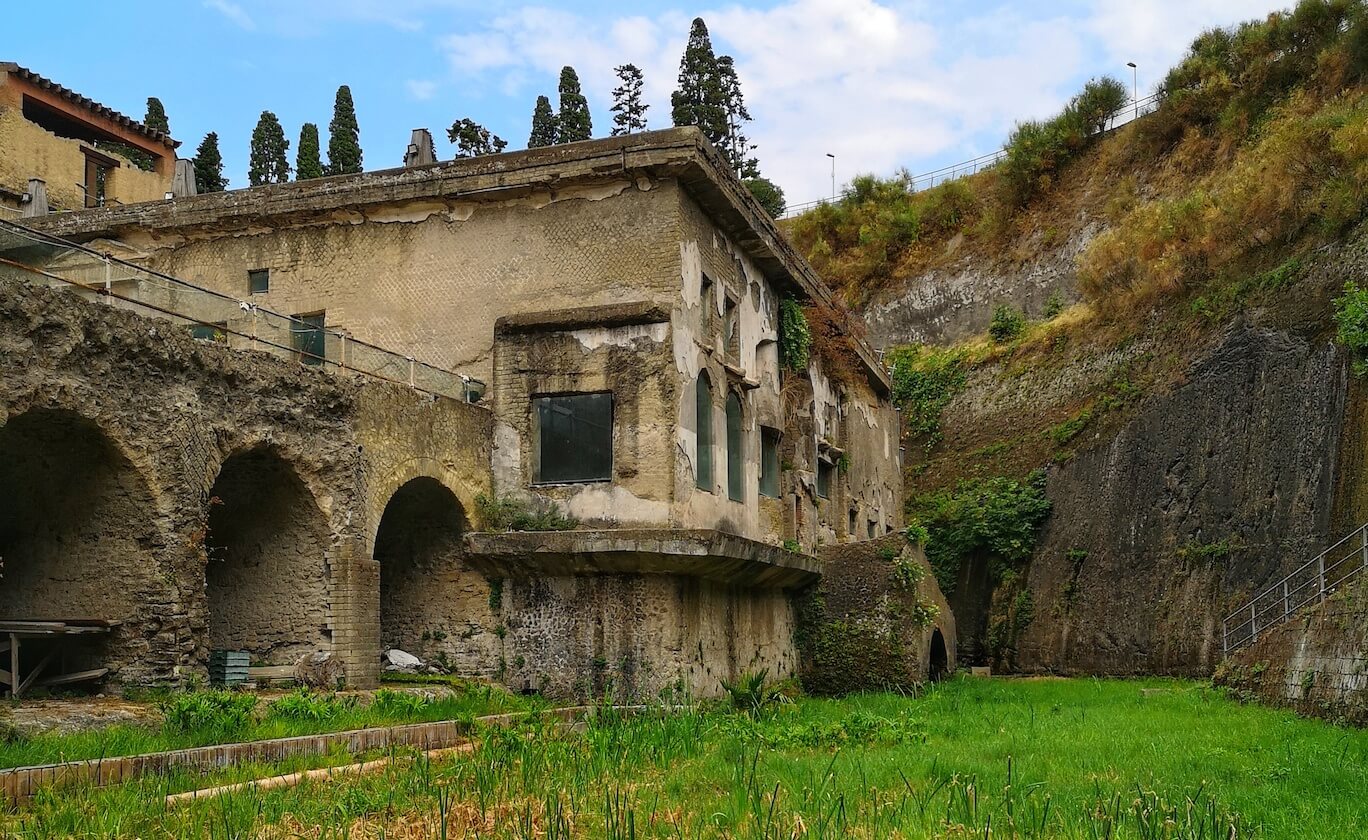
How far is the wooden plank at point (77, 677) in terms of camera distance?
12.9 meters

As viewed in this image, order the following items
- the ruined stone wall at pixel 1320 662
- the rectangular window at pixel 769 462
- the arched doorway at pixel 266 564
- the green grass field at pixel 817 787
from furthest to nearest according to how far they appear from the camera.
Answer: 1. the rectangular window at pixel 769 462
2. the arched doorway at pixel 266 564
3. the ruined stone wall at pixel 1320 662
4. the green grass field at pixel 817 787

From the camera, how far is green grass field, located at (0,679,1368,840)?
289 inches

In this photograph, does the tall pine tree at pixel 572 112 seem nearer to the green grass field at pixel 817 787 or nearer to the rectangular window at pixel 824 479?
the rectangular window at pixel 824 479

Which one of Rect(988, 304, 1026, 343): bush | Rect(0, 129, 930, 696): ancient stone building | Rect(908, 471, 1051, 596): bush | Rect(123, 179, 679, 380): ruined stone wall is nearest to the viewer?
Rect(0, 129, 930, 696): ancient stone building

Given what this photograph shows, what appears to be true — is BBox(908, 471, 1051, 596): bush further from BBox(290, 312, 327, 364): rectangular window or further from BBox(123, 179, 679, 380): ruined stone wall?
BBox(290, 312, 327, 364): rectangular window

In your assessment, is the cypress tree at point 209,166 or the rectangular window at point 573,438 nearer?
the rectangular window at point 573,438

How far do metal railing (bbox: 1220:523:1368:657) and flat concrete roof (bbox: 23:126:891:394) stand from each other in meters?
9.64

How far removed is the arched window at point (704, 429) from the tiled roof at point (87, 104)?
21.6 meters

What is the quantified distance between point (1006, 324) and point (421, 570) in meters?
26.2

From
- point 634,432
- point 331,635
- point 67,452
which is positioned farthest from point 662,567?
point 67,452

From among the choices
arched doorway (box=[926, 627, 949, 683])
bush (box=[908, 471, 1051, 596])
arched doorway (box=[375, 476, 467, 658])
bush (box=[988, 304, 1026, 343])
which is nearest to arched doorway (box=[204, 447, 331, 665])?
arched doorway (box=[375, 476, 467, 658])

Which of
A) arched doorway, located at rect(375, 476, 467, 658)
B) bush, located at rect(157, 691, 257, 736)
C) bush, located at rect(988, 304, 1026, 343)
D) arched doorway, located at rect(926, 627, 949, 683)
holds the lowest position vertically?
arched doorway, located at rect(926, 627, 949, 683)

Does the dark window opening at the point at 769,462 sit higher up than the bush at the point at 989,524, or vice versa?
the dark window opening at the point at 769,462

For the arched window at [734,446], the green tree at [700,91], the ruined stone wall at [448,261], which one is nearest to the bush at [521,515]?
the ruined stone wall at [448,261]
